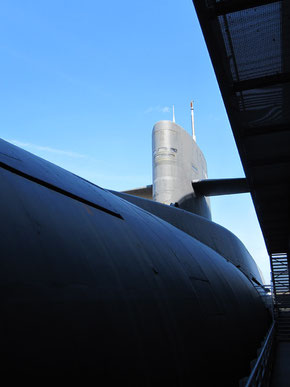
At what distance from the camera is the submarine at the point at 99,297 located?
6.16 feet

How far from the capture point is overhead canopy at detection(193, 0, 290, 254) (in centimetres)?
475

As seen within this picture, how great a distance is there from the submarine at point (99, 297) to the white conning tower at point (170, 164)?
7.64 m

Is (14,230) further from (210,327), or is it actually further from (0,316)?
(210,327)

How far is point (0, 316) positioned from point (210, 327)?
265 cm

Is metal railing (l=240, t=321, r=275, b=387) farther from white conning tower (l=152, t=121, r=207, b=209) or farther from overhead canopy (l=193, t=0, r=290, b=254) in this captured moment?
white conning tower (l=152, t=121, r=207, b=209)

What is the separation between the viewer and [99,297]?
2385 mm

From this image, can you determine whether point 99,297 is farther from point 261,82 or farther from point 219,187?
point 219,187

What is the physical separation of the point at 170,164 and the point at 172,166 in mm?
97

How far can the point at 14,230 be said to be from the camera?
7.01 feet

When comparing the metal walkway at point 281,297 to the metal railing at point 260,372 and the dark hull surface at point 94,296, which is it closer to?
the metal railing at point 260,372

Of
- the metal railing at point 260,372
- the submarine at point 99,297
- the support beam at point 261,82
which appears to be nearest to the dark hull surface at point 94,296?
the submarine at point 99,297

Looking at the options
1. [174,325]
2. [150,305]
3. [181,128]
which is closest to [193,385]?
[174,325]

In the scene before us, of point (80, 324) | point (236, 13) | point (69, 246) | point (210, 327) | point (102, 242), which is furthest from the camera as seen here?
point (236, 13)

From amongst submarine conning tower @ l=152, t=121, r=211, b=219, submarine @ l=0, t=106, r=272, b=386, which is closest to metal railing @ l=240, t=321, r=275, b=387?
Answer: submarine @ l=0, t=106, r=272, b=386
